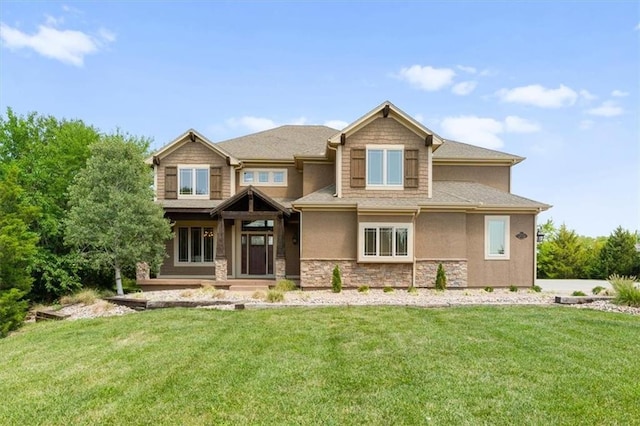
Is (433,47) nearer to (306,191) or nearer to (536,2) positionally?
(536,2)

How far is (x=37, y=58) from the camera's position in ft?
69.9

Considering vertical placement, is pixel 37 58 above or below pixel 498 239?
above

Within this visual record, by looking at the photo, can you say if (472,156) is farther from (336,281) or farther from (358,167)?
(336,281)

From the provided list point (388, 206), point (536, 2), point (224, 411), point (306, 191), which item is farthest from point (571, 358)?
point (536, 2)

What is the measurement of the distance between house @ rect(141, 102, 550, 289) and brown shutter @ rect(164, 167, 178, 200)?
5 cm

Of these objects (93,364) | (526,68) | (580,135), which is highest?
(526,68)

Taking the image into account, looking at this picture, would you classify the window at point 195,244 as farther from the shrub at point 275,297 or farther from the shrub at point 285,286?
the shrub at point 275,297

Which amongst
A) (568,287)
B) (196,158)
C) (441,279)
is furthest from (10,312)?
(568,287)

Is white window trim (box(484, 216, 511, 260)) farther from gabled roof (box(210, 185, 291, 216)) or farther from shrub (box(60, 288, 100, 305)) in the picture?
shrub (box(60, 288, 100, 305))

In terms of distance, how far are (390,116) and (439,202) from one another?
3991 mm

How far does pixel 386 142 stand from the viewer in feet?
49.5

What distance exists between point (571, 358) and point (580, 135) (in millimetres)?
16147

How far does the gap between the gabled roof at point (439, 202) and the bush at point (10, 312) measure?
920cm

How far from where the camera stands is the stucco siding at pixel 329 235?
564 inches
